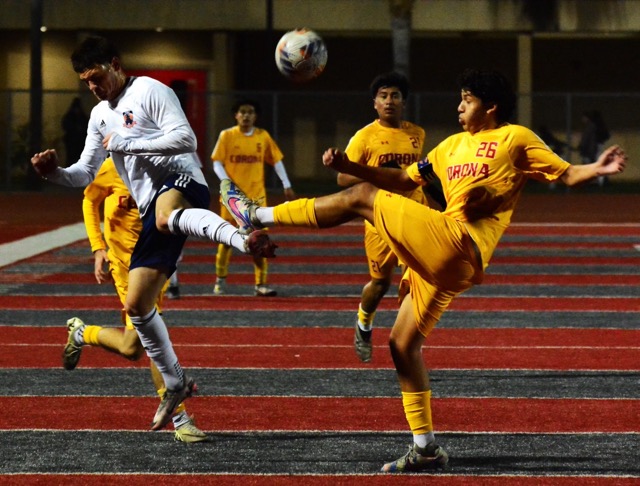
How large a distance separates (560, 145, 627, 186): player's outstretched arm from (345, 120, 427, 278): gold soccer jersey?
154 inches

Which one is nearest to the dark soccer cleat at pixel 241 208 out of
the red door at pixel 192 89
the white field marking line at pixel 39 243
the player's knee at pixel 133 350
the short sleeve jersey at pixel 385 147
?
the player's knee at pixel 133 350

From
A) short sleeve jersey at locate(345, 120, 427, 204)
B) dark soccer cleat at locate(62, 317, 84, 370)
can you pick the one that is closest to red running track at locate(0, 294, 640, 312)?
short sleeve jersey at locate(345, 120, 427, 204)

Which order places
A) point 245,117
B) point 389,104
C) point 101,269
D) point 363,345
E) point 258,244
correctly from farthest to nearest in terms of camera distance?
1. point 245,117
2. point 389,104
3. point 363,345
4. point 101,269
5. point 258,244

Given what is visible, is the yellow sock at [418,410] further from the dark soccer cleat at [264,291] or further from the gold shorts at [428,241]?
the dark soccer cleat at [264,291]

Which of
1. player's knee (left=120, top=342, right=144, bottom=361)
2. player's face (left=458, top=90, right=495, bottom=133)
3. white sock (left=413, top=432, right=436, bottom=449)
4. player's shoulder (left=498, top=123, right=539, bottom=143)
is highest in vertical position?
player's face (left=458, top=90, right=495, bottom=133)

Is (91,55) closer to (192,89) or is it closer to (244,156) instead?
(244,156)

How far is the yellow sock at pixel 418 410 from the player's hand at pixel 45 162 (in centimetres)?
228

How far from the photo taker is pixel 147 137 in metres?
7.83

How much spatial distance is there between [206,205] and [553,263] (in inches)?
443

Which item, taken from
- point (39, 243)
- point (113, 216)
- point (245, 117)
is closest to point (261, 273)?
point (245, 117)

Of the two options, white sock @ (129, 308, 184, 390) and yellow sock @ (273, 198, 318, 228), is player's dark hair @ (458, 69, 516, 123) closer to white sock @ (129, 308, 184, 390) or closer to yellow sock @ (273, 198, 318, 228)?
yellow sock @ (273, 198, 318, 228)

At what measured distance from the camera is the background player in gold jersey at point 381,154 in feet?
35.8

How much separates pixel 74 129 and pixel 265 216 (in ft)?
86.2

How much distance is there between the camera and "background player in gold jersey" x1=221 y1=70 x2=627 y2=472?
22.7ft
